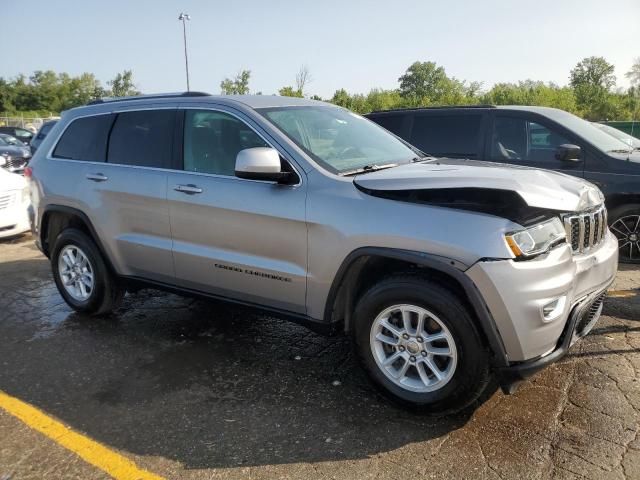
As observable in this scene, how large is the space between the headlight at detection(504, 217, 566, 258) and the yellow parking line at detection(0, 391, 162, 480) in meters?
2.08

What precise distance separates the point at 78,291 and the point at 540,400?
12.7 feet

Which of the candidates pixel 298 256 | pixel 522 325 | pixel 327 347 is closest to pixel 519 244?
pixel 522 325

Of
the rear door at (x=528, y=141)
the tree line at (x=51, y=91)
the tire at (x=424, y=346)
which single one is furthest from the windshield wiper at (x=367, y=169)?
the tree line at (x=51, y=91)

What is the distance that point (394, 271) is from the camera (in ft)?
10.4

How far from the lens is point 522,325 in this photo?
269 cm

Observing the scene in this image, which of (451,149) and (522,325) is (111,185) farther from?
(451,149)

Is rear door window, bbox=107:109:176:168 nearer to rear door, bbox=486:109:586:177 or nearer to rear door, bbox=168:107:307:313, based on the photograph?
rear door, bbox=168:107:307:313

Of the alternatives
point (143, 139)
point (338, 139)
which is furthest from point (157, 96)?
point (338, 139)

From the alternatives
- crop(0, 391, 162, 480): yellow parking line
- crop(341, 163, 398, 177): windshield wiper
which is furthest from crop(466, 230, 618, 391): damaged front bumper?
crop(0, 391, 162, 480): yellow parking line

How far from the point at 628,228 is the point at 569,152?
3.55 feet

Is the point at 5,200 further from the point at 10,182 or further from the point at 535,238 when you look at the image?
the point at 535,238

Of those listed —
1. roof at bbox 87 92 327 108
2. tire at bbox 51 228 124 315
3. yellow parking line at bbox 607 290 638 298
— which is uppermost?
roof at bbox 87 92 327 108

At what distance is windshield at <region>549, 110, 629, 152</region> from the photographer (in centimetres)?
624

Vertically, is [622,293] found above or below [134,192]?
below
